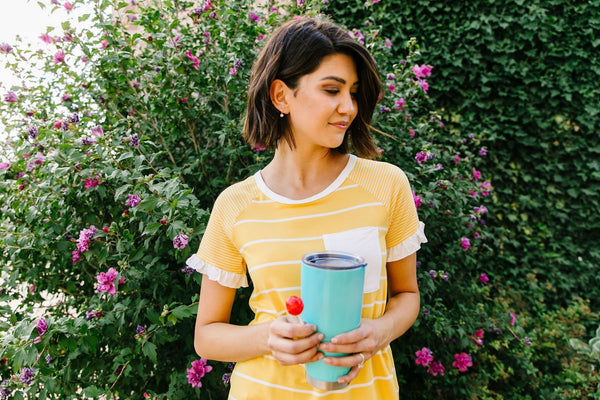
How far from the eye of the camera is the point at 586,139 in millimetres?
3836

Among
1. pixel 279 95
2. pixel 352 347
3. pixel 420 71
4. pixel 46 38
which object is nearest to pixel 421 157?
pixel 420 71

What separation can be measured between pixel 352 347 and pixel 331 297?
0.45 ft

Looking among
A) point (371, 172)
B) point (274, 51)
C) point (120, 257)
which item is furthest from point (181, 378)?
point (274, 51)

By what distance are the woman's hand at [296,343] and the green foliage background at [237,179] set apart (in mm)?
798

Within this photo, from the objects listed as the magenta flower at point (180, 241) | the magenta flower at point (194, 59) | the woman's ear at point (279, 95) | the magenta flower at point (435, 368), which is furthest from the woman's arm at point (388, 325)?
the magenta flower at point (194, 59)

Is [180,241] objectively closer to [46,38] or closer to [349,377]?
[349,377]

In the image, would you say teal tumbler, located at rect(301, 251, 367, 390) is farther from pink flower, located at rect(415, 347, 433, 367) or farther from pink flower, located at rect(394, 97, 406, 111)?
pink flower, located at rect(394, 97, 406, 111)

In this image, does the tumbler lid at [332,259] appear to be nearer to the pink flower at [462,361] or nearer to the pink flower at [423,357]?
the pink flower at [423,357]

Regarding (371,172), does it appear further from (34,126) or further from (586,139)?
(586,139)

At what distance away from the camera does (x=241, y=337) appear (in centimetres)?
114

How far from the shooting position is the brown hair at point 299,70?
1160 mm

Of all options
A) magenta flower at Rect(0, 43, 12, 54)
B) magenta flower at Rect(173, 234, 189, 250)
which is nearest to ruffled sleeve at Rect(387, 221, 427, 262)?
magenta flower at Rect(173, 234, 189, 250)

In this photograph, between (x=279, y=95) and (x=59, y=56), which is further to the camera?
(x=59, y=56)

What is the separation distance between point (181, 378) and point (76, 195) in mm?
1004
